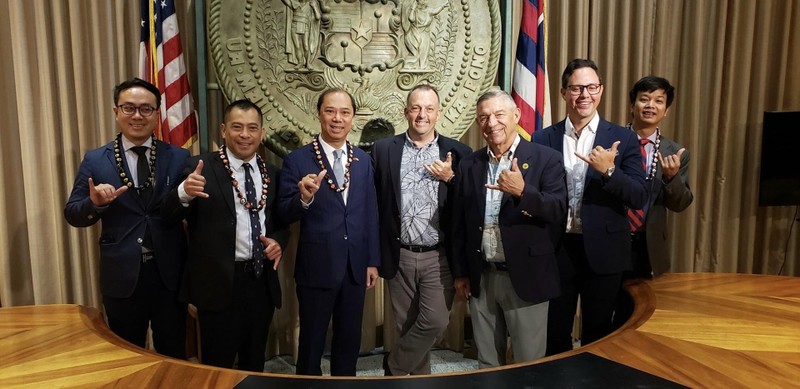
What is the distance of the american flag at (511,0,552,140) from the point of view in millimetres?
3248

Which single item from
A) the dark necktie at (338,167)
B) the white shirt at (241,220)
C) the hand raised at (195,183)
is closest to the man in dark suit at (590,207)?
the dark necktie at (338,167)

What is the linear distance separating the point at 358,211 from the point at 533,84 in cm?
133

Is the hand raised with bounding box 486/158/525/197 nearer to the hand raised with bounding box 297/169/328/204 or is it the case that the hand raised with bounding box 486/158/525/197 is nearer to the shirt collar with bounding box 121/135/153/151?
the hand raised with bounding box 297/169/328/204

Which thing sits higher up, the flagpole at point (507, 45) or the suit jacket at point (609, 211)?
the flagpole at point (507, 45)

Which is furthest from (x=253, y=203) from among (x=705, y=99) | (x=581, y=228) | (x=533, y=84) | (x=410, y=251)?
(x=705, y=99)

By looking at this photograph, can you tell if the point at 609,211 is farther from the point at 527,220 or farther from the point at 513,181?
the point at 513,181

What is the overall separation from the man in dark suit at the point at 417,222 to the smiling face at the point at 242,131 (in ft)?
1.86

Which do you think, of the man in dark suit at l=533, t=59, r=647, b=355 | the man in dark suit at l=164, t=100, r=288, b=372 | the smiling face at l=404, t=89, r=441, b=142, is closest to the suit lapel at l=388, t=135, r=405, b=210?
the smiling face at l=404, t=89, r=441, b=142

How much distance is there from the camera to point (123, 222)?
94.4 inches

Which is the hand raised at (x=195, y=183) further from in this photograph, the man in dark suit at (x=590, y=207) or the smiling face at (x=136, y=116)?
the man in dark suit at (x=590, y=207)

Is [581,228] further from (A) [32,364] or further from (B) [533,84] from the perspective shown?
Answer: (A) [32,364]

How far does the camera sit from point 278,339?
365cm

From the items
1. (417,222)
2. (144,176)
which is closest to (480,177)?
(417,222)

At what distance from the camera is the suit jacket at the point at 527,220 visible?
7.57 ft
